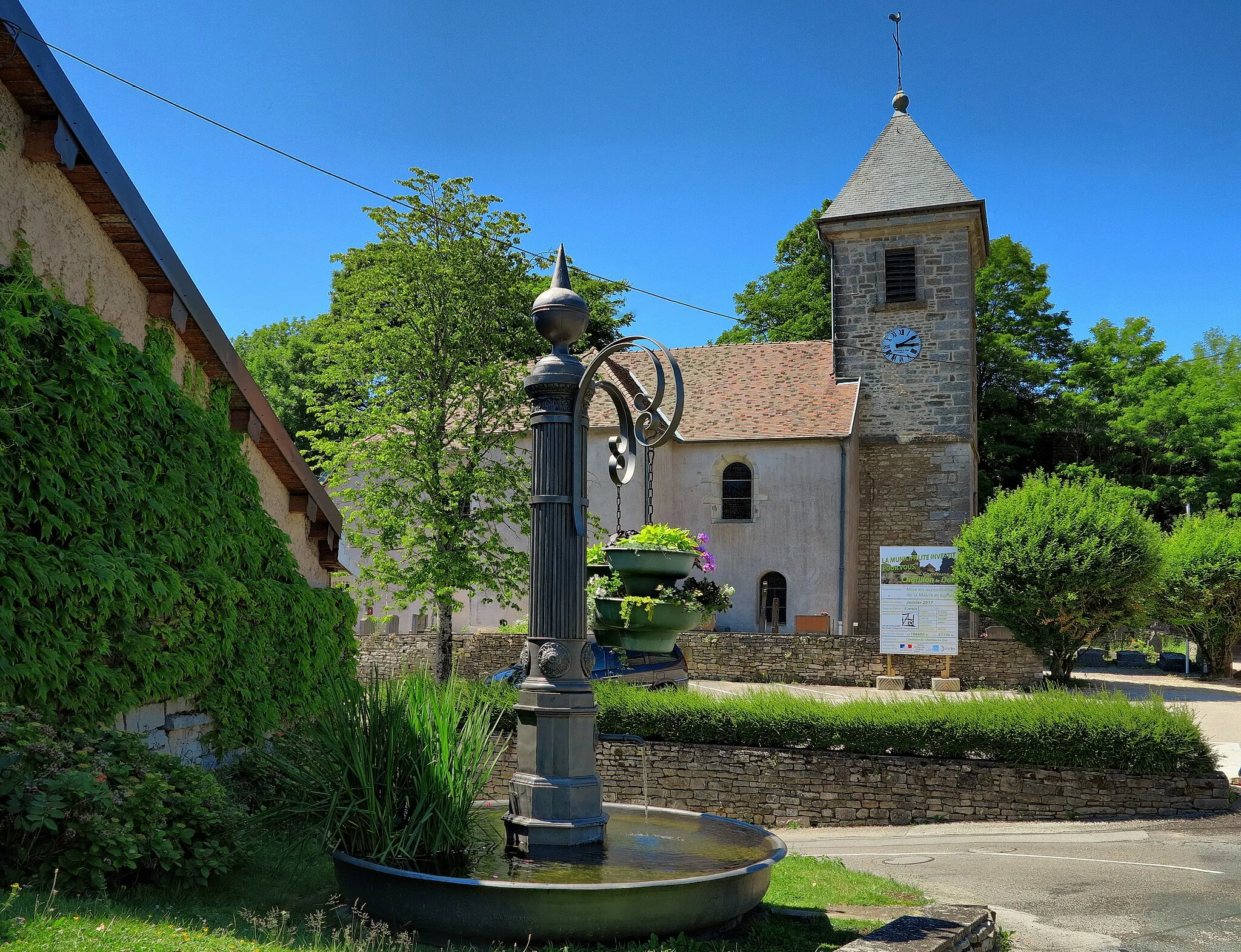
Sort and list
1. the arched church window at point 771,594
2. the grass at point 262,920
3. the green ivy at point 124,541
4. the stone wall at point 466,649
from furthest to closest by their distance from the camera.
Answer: the arched church window at point 771,594
the stone wall at point 466,649
the green ivy at point 124,541
the grass at point 262,920

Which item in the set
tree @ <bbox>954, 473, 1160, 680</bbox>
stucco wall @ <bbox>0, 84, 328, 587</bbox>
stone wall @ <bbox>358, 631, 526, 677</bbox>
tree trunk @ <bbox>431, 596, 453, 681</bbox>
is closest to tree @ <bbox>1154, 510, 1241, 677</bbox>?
tree @ <bbox>954, 473, 1160, 680</bbox>

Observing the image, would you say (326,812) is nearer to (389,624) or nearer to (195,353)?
(195,353)

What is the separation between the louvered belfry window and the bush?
26.4 metres

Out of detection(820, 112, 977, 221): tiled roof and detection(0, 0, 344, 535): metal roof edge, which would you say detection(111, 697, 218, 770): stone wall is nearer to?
detection(0, 0, 344, 535): metal roof edge

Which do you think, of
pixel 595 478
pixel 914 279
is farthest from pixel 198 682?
pixel 914 279

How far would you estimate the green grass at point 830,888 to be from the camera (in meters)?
7.84

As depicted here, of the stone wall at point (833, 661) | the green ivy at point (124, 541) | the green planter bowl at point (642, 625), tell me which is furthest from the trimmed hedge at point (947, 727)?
the stone wall at point (833, 661)

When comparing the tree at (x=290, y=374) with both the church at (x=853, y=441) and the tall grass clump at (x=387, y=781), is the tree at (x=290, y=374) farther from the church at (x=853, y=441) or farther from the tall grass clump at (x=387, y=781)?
the tall grass clump at (x=387, y=781)

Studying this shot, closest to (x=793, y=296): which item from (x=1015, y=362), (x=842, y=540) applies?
(x=1015, y=362)

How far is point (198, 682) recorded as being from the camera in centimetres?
836

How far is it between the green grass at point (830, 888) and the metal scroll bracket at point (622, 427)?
3312 millimetres

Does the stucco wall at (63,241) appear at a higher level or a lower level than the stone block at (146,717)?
higher

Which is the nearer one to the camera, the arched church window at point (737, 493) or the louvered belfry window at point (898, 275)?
the arched church window at point (737, 493)

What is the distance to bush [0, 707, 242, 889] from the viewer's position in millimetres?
5141
